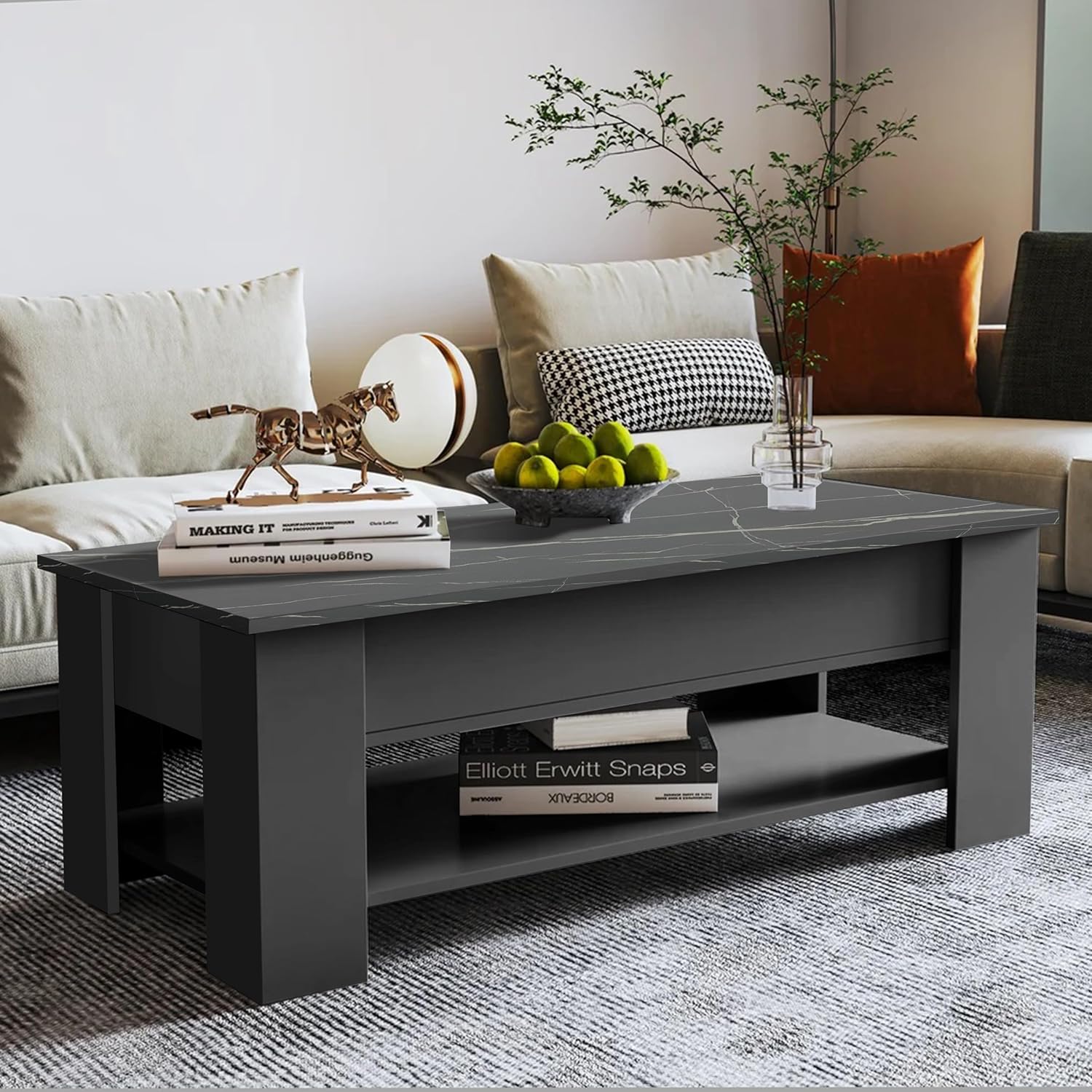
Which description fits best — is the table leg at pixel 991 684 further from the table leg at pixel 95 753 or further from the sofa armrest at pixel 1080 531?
the table leg at pixel 95 753

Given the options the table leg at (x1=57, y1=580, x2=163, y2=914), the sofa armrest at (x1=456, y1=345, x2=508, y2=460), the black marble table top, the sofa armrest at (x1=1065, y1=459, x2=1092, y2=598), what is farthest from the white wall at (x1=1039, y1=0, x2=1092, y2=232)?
the table leg at (x1=57, y1=580, x2=163, y2=914)

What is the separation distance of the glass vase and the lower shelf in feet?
1.26

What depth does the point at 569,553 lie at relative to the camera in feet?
6.66

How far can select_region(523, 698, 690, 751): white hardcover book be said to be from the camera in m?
2.14

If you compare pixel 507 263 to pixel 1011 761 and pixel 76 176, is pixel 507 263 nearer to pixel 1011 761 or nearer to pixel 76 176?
pixel 76 176

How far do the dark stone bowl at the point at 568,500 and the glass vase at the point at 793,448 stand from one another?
0.84 ft


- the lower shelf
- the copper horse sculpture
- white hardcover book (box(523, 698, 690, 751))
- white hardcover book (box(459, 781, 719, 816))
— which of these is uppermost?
the copper horse sculpture

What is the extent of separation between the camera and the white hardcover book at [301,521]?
6.23ft

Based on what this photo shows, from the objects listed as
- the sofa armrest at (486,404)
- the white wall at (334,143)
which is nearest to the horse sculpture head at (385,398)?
the sofa armrest at (486,404)

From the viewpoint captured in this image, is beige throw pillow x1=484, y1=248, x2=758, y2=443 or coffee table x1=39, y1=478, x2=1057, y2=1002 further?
beige throw pillow x1=484, y1=248, x2=758, y2=443

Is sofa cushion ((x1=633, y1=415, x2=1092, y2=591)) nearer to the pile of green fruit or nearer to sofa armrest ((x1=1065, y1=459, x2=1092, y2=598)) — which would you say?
sofa armrest ((x1=1065, y1=459, x2=1092, y2=598))

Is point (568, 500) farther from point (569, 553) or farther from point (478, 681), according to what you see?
point (478, 681)

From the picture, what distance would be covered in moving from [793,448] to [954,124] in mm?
2646

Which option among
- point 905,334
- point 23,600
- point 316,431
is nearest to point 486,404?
point 905,334
